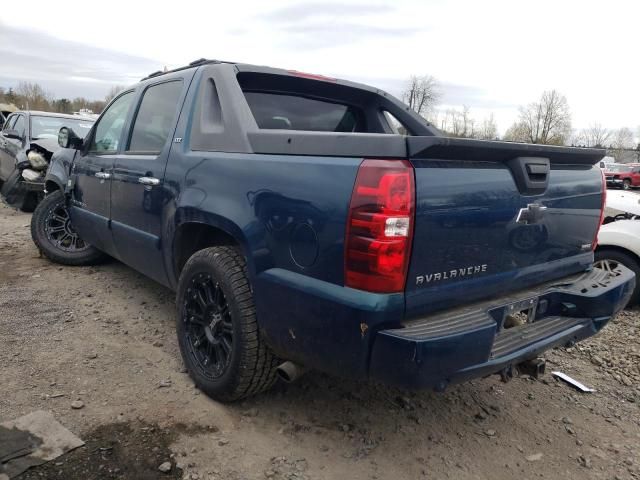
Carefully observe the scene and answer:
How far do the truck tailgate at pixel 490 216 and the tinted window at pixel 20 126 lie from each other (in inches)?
352

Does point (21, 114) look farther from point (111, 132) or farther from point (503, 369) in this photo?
point (503, 369)

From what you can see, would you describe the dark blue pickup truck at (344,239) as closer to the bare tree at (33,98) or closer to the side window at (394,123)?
the side window at (394,123)

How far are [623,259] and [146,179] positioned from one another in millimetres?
4452

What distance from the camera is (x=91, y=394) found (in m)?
2.83

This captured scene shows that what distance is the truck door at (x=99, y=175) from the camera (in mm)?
4031

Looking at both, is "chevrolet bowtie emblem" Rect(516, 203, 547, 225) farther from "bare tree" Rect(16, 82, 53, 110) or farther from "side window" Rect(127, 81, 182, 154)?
"bare tree" Rect(16, 82, 53, 110)

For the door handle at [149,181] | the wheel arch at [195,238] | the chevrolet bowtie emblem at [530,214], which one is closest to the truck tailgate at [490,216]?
the chevrolet bowtie emblem at [530,214]

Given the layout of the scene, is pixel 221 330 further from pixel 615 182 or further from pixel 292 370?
pixel 615 182

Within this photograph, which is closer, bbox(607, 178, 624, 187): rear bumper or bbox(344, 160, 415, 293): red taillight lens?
bbox(344, 160, 415, 293): red taillight lens

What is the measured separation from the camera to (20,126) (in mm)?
9008

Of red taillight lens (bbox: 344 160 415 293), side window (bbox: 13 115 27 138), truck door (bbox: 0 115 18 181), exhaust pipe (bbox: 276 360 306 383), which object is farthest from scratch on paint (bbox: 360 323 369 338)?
truck door (bbox: 0 115 18 181)

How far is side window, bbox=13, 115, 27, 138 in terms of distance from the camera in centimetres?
875

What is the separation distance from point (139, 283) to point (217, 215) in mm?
2601

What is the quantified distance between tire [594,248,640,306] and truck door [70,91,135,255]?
464 centimetres
